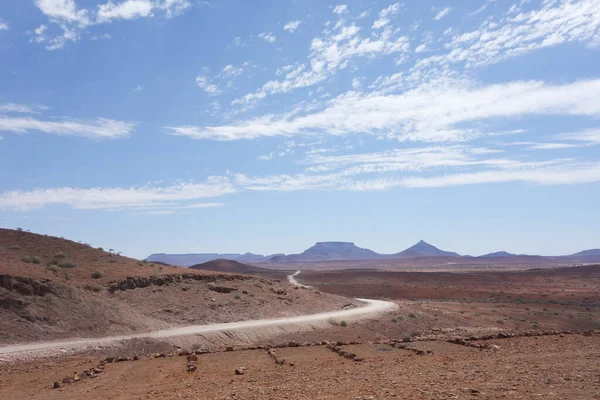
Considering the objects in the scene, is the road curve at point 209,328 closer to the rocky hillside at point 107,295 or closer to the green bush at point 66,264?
the rocky hillside at point 107,295

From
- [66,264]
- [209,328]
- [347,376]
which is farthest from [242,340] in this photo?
[66,264]

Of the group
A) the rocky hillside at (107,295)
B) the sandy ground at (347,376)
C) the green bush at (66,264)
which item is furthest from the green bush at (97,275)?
the sandy ground at (347,376)

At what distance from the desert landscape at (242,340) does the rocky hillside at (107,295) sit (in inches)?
3.9

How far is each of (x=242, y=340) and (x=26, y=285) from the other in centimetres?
1141

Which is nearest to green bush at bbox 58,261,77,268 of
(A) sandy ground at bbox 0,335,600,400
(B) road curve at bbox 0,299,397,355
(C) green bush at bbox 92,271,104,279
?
(C) green bush at bbox 92,271,104,279

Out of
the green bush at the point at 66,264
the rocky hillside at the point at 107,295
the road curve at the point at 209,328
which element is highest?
the green bush at the point at 66,264

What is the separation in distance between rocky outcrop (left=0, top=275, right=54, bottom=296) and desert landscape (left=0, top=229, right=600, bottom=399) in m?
0.07

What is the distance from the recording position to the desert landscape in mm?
13383

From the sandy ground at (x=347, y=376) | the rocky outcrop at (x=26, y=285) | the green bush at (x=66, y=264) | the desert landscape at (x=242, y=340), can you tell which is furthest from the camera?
the green bush at (x=66, y=264)

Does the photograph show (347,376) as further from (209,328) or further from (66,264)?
(66,264)

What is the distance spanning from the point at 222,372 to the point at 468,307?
39889 mm

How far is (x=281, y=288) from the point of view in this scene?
4412 centimetres

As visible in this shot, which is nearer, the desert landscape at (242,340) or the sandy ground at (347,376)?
the sandy ground at (347,376)

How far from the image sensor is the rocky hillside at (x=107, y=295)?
2608cm
